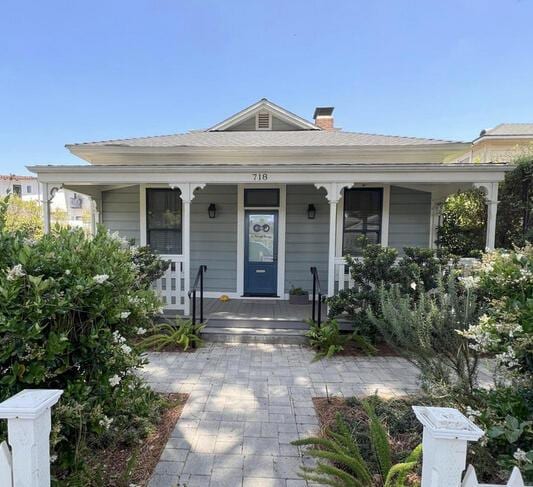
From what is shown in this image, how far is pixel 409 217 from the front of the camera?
6945 millimetres

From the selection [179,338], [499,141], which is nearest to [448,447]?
A: [179,338]

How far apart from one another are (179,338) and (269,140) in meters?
5.37

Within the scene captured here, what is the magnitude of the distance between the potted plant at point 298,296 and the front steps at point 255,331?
3.96 feet

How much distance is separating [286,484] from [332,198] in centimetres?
428

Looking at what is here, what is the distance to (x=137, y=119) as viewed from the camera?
18234mm

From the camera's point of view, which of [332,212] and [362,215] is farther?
[362,215]

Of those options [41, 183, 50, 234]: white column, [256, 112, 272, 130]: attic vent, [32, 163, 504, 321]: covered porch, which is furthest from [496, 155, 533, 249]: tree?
[41, 183, 50, 234]: white column

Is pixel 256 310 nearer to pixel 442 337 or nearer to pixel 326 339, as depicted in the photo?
pixel 326 339

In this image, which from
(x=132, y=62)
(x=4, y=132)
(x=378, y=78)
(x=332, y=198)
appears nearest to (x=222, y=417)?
(x=332, y=198)

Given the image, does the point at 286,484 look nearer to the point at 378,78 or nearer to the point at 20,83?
the point at 378,78

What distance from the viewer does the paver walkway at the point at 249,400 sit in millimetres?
2227

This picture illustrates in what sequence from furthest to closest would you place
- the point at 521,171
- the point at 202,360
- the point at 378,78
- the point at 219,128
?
the point at 378,78 < the point at 219,128 < the point at 521,171 < the point at 202,360

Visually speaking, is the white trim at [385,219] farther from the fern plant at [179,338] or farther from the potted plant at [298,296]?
the fern plant at [179,338]

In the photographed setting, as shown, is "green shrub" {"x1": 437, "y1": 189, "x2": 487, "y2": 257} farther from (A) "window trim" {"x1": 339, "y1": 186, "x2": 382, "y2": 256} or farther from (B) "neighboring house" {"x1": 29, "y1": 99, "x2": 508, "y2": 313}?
(A) "window trim" {"x1": 339, "y1": 186, "x2": 382, "y2": 256}
